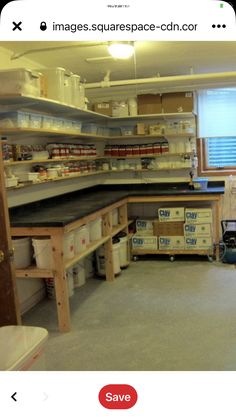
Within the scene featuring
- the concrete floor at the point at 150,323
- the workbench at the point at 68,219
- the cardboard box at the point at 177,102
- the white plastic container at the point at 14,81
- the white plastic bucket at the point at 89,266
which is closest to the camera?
the concrete floor at the point at 150,323

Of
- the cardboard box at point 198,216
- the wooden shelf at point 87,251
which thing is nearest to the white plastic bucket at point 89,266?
the wooden shelf at point 87,251

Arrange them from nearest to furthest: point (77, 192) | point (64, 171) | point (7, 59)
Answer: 1. point (7, 59)
2. point (64, 171)
3. point (77, 192)

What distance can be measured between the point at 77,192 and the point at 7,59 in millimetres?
1595

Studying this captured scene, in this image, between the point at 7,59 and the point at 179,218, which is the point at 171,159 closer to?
the point at 179,218

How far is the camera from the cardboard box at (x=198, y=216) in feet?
12.9

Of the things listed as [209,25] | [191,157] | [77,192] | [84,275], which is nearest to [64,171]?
[77,192]

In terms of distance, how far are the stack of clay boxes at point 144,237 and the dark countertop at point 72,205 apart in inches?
14.3

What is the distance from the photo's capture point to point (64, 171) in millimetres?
3359

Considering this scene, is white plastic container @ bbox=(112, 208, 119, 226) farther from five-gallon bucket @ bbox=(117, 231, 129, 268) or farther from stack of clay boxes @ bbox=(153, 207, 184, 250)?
stack of clay boxes @ bbox=(153, 207, 184, 250)

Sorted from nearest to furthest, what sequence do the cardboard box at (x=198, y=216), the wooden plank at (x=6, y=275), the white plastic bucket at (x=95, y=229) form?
the wooden plank at (x=6, y=275) → the white plastic bucket at (x=95, y=229) → the cardboard box at (x=198, y=216)

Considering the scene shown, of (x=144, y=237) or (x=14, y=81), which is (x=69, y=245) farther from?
(x=144, y=237)

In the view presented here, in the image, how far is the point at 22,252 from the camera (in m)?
2.56

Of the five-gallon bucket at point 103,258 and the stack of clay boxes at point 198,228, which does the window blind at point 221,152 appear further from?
the five-gallon bucket at point 103,258
